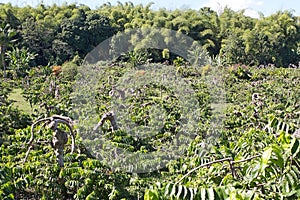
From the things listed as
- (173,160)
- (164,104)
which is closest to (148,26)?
(164,104)

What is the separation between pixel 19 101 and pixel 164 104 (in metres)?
7.57

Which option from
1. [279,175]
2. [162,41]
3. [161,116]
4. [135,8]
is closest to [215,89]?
[161,116]

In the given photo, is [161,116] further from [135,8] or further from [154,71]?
[135,8]

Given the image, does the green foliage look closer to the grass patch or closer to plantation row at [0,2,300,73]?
plantation row at [0,2,300,73]

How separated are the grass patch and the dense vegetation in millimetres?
349

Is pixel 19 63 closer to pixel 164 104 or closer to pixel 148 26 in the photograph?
pixel 148 26

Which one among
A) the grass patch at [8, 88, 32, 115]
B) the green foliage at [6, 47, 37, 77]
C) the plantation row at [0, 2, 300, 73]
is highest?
the plantation row at [0, 2, 300, 73]

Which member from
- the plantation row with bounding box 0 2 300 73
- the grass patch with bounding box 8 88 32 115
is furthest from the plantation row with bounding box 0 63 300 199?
the plantation row with bounding box 0 2 300 73

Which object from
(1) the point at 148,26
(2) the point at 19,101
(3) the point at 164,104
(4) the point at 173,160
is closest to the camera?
(4) the point at 173,160

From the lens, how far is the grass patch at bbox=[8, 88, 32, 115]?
15.0 meters

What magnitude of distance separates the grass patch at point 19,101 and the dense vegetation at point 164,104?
0.35 m

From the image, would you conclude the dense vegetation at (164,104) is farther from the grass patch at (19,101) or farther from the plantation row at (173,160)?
the grass patch at (19,101)

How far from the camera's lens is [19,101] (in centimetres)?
1667

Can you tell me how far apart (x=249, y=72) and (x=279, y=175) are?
69.9 ft
